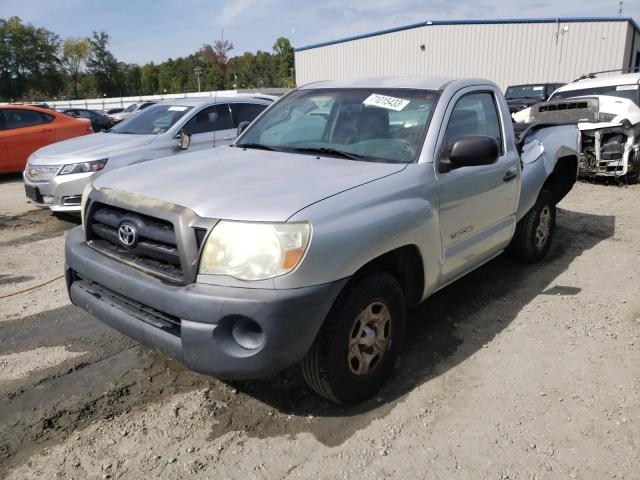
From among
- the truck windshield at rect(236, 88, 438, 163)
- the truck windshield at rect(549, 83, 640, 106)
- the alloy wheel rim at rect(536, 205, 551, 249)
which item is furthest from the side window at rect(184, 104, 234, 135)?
the truck windshield at rect(549, 83, 640, 106)

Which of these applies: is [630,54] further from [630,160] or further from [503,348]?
[503,348]

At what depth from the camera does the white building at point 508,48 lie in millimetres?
25422

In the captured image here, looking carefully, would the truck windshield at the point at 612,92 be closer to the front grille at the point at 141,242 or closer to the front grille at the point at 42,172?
the front grille at the point at 42,172

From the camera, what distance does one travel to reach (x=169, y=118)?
297 inches

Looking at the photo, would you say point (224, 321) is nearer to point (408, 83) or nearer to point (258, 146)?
point (258, 146)

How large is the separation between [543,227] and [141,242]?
4.12 meters

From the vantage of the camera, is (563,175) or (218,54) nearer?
Result: (563,175)

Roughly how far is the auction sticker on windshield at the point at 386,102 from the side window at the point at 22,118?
9264 millimetres

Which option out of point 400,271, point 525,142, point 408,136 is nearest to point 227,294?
point 400,271

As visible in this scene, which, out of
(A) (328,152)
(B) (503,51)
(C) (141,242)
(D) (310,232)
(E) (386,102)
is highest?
(B) (503,51)

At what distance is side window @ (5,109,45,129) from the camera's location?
1030 centimetres

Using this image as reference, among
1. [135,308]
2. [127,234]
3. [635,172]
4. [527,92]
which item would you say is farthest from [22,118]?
[527,92]

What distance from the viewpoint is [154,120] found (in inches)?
301

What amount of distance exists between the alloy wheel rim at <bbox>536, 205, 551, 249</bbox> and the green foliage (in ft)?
228
